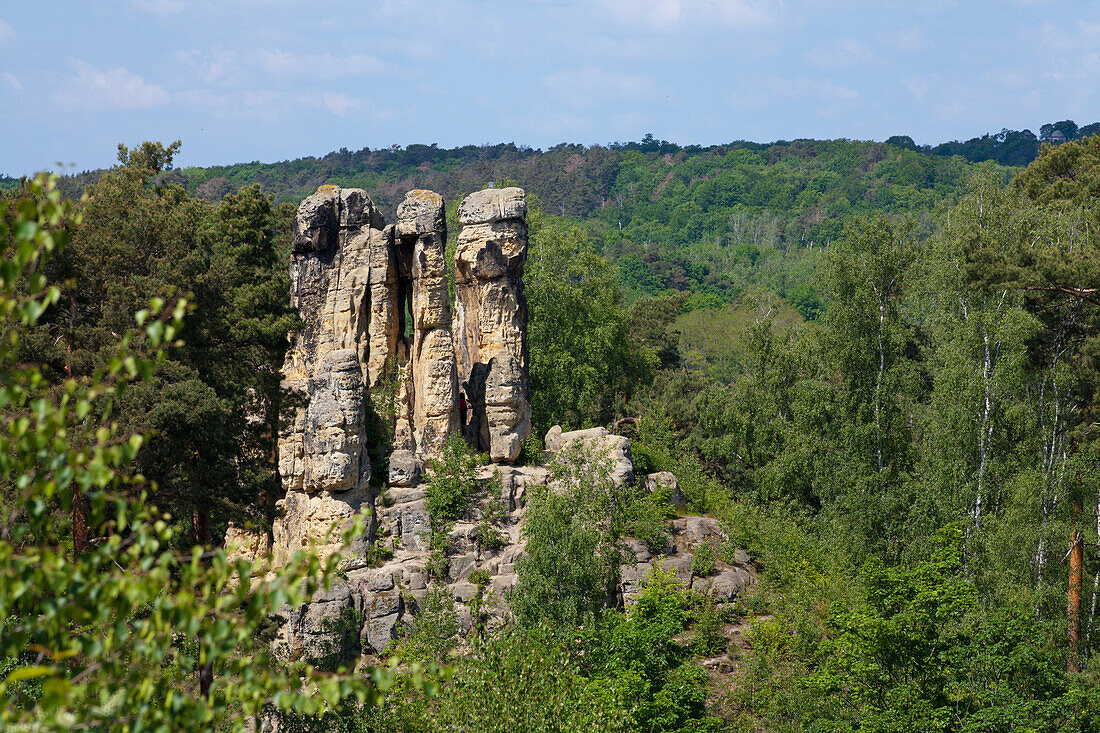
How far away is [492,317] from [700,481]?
10058 millimetres

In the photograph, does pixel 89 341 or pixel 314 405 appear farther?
pixel 314 405

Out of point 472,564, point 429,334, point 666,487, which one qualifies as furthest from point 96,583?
point 666,487

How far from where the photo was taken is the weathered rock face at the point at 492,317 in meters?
31.6

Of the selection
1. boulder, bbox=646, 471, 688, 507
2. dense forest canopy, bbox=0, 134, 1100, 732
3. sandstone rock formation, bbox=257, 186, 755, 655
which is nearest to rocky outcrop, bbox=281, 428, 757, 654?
sandstone rock formation, bbox=257, 186, 755, 655

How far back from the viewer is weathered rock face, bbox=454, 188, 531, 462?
3161cm

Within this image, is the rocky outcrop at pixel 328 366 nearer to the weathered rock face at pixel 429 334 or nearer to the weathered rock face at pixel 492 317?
the weathered rock face at pixel 429 334

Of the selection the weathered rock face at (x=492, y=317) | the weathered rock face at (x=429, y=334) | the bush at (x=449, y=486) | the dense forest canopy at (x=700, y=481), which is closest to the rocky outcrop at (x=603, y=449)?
the dense forest canopy at (x=700, y=481)

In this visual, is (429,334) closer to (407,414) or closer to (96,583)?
(407,414)

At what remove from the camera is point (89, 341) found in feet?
73.5

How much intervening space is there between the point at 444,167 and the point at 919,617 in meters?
144

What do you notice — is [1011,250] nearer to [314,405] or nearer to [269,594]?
[314,405]

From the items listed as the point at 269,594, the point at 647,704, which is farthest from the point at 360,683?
the point at 647,704

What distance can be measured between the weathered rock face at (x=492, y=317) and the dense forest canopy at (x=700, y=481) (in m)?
1.74

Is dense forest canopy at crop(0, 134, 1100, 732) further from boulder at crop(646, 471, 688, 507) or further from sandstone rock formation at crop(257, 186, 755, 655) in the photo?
sandstone rock formation at crop(257, 186, 755, 655)
